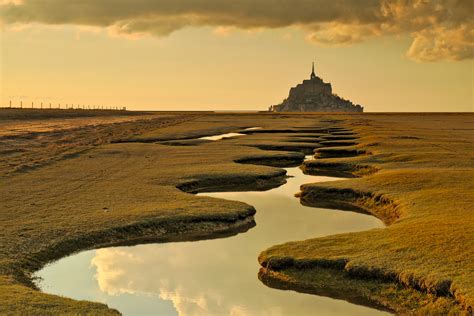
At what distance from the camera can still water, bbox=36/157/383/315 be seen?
1525cm

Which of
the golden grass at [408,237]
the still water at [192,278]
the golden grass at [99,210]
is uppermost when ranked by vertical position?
the golden grass at [408,237]

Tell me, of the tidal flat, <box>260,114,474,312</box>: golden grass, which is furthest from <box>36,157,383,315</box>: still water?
<box>260,114,474,312</box>: golden grass

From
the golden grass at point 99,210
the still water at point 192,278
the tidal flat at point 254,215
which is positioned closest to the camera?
the tidal flat at point 254,215

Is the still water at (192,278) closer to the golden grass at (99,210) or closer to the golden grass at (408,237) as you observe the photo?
the golden grass at (99,210)

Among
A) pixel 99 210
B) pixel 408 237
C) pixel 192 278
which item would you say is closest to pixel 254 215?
pixel 99 210

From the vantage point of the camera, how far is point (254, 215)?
26156 mm

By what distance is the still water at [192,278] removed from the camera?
600 inches

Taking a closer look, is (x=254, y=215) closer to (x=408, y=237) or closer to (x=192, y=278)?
(x=192, y=278)

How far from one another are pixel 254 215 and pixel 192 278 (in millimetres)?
8796

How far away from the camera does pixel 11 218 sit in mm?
21969

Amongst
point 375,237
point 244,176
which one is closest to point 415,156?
point 244,176

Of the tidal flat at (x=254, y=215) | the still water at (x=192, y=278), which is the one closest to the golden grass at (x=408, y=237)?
the tidal flat at (x=254, y=215)

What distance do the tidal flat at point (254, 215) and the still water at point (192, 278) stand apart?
20.2 inches

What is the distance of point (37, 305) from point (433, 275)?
995cm
